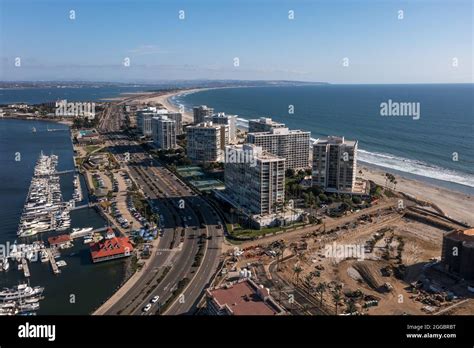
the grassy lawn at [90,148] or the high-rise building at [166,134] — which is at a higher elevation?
the high-rise building at [166,134]

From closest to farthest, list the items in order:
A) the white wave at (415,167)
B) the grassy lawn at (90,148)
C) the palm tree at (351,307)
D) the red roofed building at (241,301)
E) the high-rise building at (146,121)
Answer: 1. the red roofed building at (241,301)
2. the palm tree at (351,307)
3. the white wave at (415,167)
4. the grassy lawn at (90,148)
5. the high-rise building at (146,121)

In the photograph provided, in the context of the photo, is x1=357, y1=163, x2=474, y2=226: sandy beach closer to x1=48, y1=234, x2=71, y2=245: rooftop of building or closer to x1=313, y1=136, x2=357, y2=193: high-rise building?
x1=313, y1=136, x2=357, y2=193: high-rise building

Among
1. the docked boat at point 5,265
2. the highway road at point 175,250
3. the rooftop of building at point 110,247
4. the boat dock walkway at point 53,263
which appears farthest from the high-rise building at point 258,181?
the docked boat at point 5,265

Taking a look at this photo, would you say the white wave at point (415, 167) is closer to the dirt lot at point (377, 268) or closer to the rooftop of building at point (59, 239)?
the dirt lot at point (377, 268)

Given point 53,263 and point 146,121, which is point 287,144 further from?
point 146,121

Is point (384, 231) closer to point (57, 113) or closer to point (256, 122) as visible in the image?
point (256, 122)

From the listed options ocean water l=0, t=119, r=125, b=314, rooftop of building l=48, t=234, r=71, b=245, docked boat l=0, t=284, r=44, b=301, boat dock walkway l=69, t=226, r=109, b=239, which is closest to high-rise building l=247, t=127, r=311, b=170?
ocean water l=0, t=119, r=125, b=314

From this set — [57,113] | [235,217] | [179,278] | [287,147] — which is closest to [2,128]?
[57,113]
